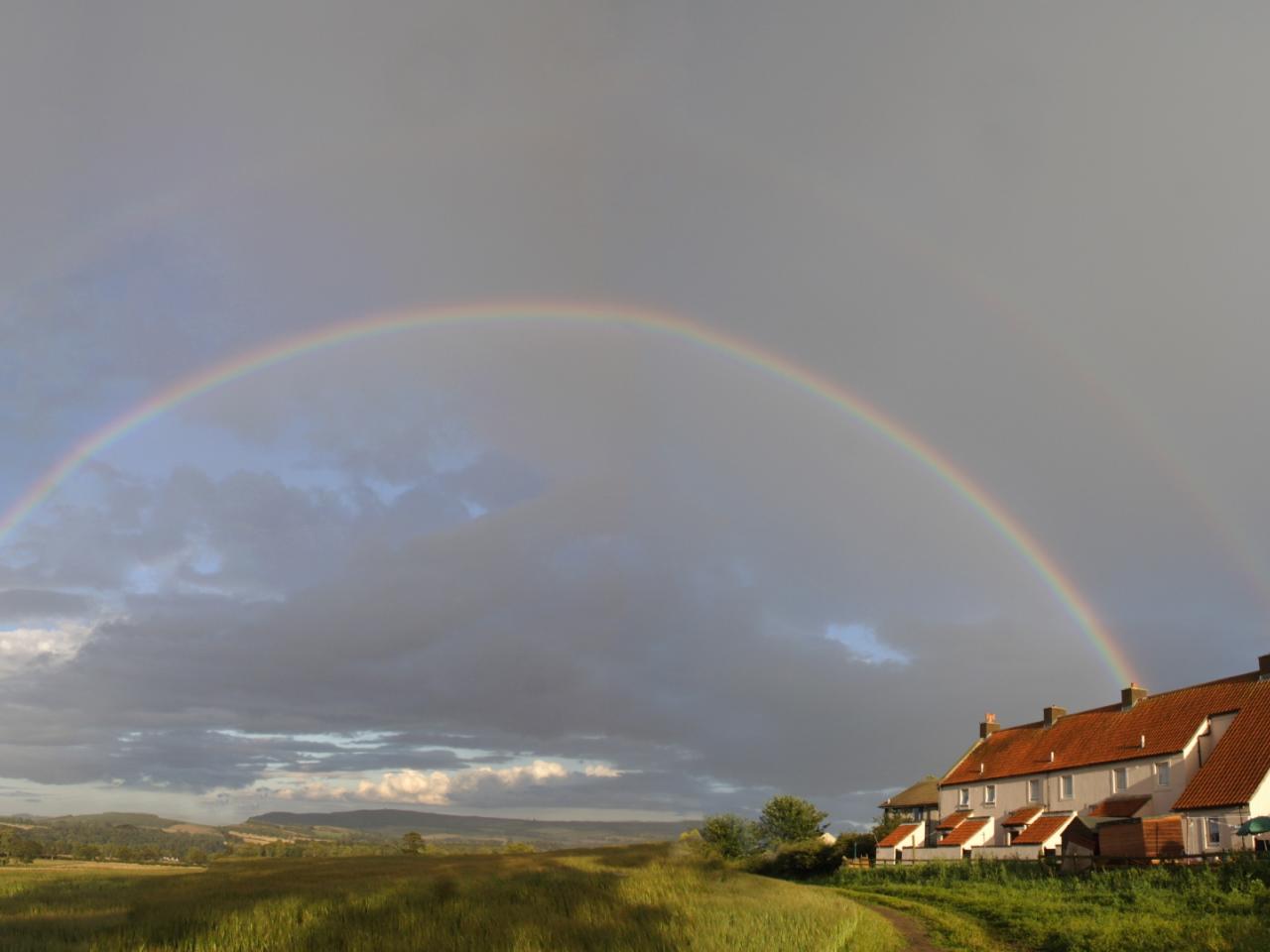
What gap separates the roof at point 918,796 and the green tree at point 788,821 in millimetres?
7958

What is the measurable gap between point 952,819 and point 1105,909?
50.2 metres

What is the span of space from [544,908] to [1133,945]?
13967 mm

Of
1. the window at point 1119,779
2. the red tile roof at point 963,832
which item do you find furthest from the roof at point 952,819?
the window at point 1119,779

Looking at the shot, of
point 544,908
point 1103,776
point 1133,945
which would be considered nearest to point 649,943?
point 544,908

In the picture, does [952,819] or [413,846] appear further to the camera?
[952,819]

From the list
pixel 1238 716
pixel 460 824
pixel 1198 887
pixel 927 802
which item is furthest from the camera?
pixel 460 824

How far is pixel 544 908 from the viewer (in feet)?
60.9

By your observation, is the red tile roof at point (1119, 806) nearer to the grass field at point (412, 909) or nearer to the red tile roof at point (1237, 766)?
the red tile roof at point (1237, 766)

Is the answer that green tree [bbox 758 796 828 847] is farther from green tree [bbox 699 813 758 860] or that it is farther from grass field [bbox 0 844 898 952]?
grass field [bbox 0 844 898 952]

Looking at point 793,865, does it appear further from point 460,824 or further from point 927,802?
point 460,824

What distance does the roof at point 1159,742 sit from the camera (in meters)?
47.1

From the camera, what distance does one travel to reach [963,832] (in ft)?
227

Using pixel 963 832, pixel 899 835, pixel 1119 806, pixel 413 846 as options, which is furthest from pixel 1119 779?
pixel 413 846

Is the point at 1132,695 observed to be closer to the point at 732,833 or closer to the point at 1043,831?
the point at 1043,831
